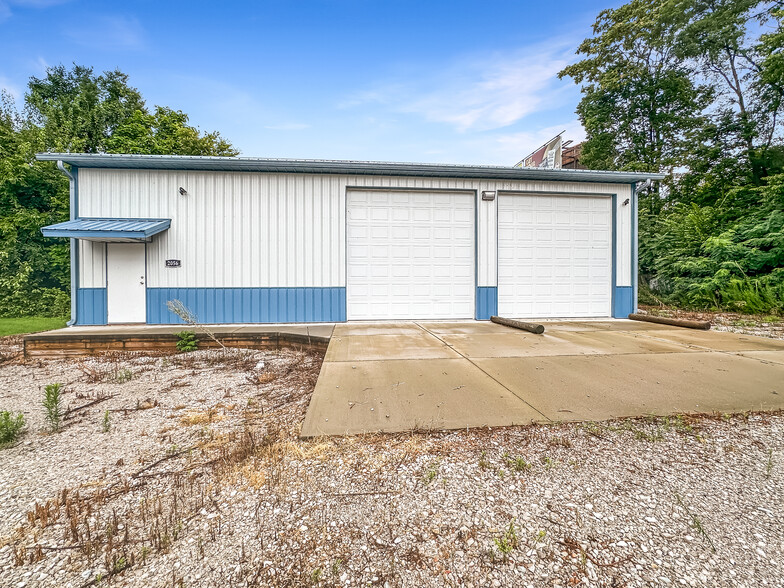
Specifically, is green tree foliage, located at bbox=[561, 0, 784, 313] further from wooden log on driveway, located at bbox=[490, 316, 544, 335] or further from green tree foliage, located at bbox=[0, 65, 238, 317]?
green tree foliage, located at bbox=[0, 65, 238, 317]

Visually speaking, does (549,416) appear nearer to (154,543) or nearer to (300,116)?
(154,543)

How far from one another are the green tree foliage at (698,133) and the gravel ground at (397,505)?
877 cm

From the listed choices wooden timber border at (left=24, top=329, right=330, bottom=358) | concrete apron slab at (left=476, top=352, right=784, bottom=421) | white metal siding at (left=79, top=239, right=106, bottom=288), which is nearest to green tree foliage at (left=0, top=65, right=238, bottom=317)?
white metal siding at (left=79, top=239, right=106, bottom=288)

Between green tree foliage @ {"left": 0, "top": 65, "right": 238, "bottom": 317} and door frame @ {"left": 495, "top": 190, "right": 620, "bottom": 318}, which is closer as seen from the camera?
door frame @ {"left": 495, "top": 190, "right": 620, "bottom": 318}

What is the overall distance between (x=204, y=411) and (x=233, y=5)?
11129mm

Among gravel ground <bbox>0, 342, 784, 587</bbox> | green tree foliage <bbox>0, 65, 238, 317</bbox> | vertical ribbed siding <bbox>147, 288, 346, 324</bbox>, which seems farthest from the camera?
green tree foliage <bbox>0, 65, 238, 317</bbox>

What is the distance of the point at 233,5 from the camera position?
29.5 ft

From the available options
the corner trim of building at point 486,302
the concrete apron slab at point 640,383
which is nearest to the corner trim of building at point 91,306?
the concrete apron slab at point 640,383

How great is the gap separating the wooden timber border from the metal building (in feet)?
4.29

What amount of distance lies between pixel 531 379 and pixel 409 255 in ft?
14.5

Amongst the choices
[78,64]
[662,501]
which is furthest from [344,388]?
[78,64]

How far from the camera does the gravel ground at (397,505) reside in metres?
1.21

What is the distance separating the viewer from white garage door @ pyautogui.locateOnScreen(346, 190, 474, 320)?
6.99m

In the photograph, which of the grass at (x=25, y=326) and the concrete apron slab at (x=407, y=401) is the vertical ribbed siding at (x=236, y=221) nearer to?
the grass at (x=25, y=326)
